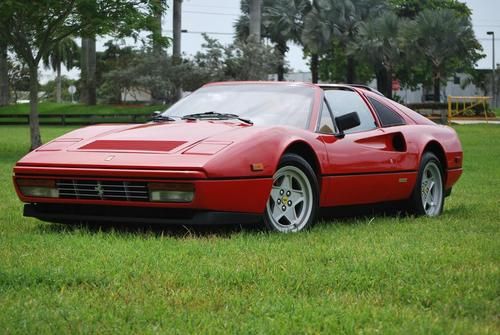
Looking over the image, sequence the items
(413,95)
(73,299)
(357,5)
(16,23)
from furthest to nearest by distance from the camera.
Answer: (413,95) < (357,5) < (16,23) < (73,299)

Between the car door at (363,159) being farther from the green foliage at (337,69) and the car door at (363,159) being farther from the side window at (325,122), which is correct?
the green foliage at (337,69)

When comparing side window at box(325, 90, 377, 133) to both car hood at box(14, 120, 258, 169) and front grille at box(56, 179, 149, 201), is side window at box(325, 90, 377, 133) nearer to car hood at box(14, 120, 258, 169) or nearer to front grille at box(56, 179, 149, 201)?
car hood at box(14, 120, 258, 169)

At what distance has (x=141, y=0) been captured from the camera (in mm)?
23047

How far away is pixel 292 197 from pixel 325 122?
84 cm

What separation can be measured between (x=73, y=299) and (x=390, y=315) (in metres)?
1.40

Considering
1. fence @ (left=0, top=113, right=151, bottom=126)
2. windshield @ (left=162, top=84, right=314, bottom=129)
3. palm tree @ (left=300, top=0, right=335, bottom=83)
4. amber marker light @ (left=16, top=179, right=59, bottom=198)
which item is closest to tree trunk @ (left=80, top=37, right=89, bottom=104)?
fence @ (left=0, top=113, right=151, bottom=126)

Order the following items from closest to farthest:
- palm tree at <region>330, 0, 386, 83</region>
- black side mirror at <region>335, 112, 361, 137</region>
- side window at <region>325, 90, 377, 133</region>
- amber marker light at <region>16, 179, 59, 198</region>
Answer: amber marker light at <region>16, 179, 59, 198</region> < black side mirror at <region>335, 112, 361, 137</region> < side window at <region>325, 90, 377, 133</region> < palm tree at <region>330, 0, 386, 83</region>

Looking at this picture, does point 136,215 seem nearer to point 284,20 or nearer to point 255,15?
point 255,15

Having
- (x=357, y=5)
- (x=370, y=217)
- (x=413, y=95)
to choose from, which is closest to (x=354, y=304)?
(x=370, y=217)

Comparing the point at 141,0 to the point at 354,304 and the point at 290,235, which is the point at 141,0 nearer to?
the point at 290,235

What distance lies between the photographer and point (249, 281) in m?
4.69

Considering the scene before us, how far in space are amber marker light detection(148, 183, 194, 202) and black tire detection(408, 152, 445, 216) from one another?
2673 mm

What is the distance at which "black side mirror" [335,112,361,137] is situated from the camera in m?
7.57

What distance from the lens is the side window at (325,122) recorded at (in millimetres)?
7391
